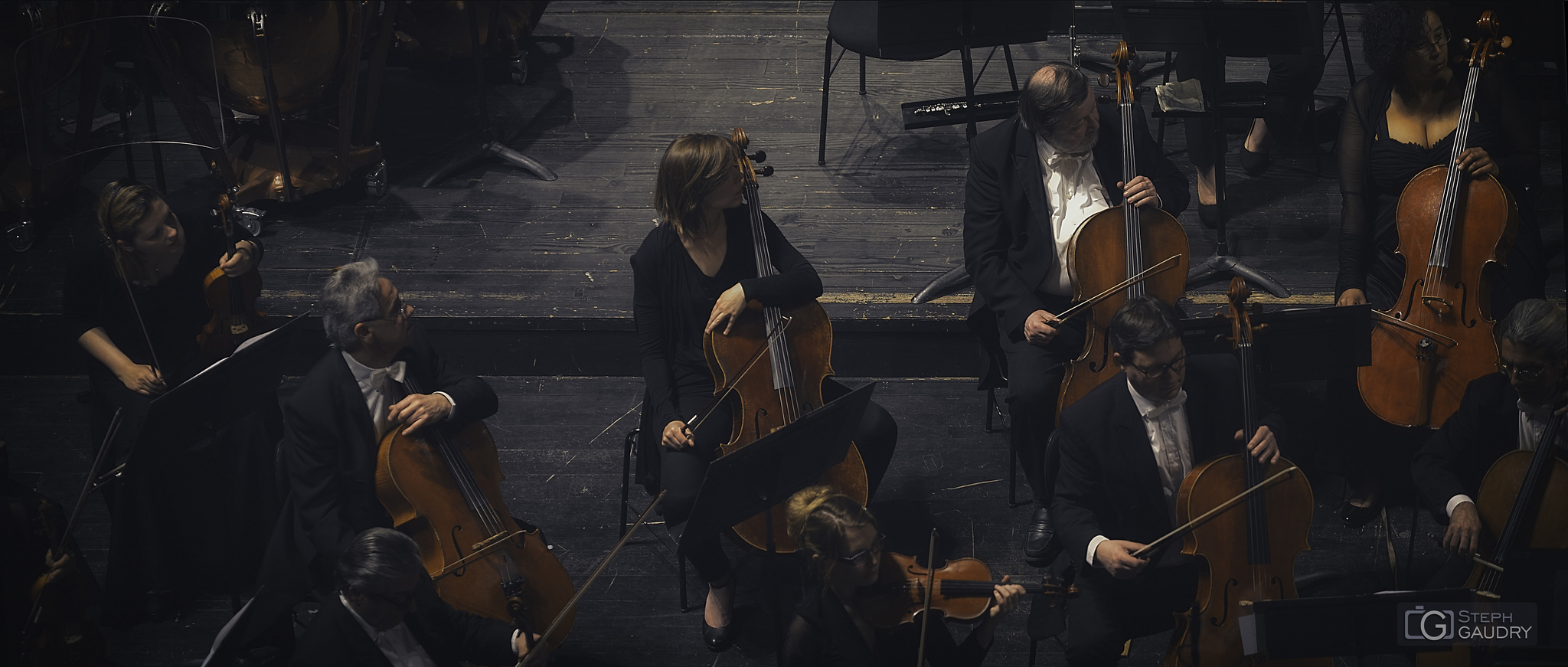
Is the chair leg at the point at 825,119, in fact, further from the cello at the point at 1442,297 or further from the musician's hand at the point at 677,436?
the cello at the point at 1442,297

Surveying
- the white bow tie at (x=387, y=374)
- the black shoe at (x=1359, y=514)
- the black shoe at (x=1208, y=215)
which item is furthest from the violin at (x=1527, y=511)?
the white bow tie at (x=387, y=374)

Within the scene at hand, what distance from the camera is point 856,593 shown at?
2.62 m

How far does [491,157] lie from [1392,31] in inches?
132

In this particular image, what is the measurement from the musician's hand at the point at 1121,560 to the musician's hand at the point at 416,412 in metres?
1.60

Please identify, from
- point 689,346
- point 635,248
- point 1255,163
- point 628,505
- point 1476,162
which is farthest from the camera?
point 1255,163

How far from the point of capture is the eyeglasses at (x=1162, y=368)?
2832mm

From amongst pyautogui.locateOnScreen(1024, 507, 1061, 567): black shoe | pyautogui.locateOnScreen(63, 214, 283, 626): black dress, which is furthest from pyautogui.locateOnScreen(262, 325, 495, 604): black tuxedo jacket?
pyautogui.locateOnScreen(1024, 507, 1061, 567): black shoe

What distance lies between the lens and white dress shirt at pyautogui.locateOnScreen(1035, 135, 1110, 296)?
3502 mm

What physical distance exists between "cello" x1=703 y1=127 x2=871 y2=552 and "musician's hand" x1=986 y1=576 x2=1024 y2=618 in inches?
22.1

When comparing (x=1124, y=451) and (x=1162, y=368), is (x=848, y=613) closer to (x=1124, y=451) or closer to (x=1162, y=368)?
(x=1124, y=451)

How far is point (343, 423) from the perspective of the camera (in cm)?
293

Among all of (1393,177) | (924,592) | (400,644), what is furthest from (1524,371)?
(400,644)

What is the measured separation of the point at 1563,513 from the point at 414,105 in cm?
465

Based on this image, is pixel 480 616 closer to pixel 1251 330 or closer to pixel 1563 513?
pixel 1251 330
